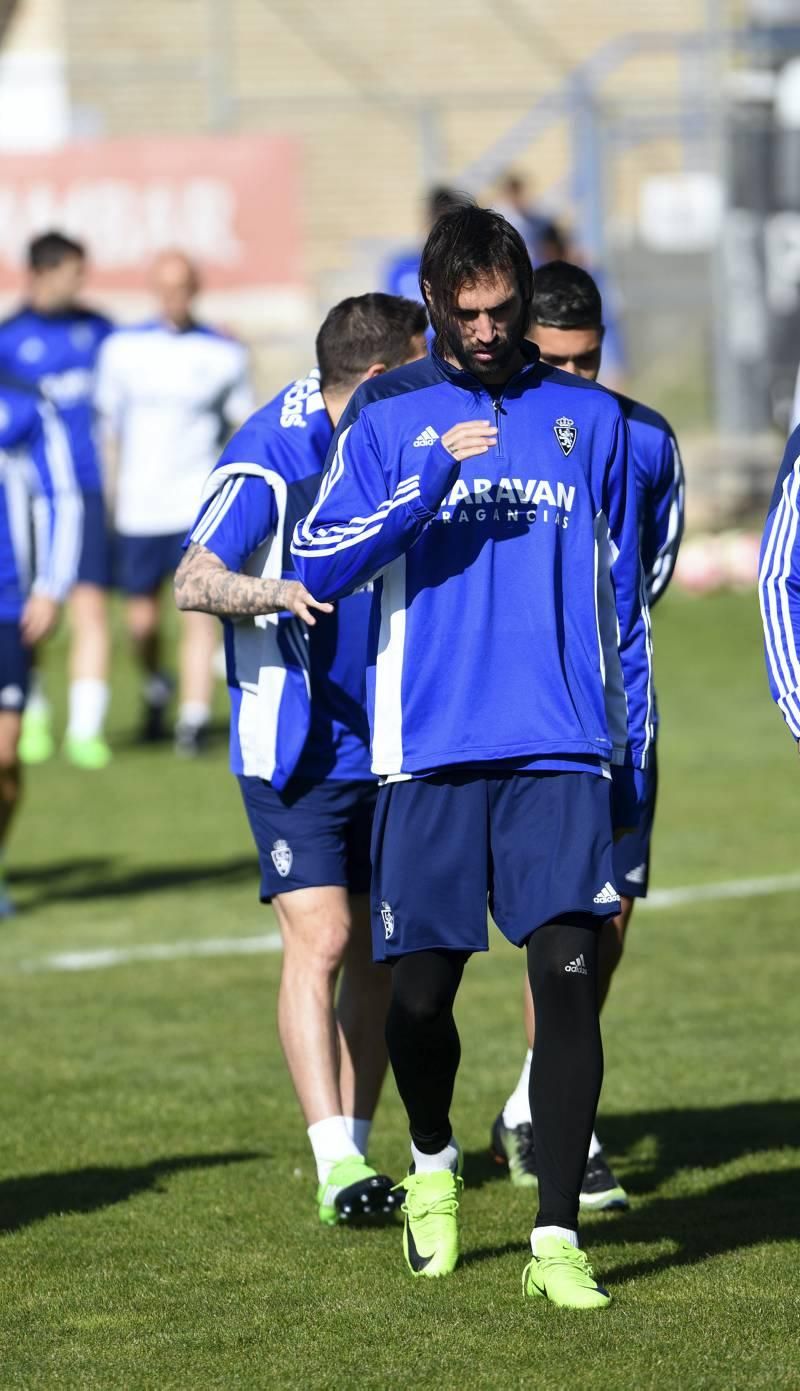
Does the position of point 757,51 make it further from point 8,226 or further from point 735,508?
point 8,226

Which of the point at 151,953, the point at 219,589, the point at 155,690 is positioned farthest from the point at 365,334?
the point at 155,690

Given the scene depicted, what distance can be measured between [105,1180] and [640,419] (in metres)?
2.33

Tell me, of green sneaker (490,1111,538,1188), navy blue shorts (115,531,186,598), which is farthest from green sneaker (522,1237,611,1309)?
navy blue shorts (115,531,186,598)

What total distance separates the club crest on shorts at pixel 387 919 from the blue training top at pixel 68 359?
8827 millimetres

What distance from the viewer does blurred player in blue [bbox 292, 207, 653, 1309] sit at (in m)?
4.60

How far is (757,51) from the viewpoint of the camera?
66.9ft

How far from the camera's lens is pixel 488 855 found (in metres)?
4.75

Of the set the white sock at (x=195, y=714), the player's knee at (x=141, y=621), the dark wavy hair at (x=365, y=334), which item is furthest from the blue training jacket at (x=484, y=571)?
the player's knee at (x=141, y=621)

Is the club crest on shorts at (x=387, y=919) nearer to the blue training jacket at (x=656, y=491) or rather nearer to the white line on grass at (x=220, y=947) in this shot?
the blue training jacket at (x=656, y=491)

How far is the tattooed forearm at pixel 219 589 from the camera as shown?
505 centimetres

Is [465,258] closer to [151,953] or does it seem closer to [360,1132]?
[360,1132]

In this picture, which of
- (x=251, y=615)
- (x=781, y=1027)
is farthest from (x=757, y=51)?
(x=251, y=615)

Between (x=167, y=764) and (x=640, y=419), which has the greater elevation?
(x=640, y=419)

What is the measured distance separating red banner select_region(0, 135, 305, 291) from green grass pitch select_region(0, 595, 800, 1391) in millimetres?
10478
